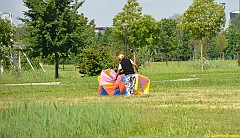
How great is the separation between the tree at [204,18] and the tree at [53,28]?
887cm

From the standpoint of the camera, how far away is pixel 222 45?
7044 centimetres

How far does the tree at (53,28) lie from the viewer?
32438mm

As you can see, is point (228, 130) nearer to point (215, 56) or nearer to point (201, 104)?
point (201, 104)

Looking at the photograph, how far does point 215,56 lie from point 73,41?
49548 millimetres

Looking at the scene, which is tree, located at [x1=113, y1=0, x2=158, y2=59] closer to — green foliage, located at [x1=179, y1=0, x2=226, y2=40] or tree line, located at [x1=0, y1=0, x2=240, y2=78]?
tree line, located at [x1=0, y1=0, x2=240, y2=78]

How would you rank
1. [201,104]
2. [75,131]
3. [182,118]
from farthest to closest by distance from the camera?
[201,104] < [182,118] < [75,131]

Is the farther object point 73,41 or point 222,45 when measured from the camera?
point 222,45

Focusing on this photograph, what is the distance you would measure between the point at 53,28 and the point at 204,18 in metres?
11.9

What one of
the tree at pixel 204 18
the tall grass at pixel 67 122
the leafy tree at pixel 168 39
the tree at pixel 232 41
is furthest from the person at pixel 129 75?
the tree at pixel 232 41

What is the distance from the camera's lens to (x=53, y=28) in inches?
1299

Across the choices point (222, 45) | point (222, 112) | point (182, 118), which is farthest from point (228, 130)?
point (222, 45)

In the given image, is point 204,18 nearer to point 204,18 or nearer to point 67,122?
point 204,18

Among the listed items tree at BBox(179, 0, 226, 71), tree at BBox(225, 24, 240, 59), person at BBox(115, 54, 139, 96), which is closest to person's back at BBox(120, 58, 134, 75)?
person at BBox(115, 54, 139, 96)

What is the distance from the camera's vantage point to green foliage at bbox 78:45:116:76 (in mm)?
34250
